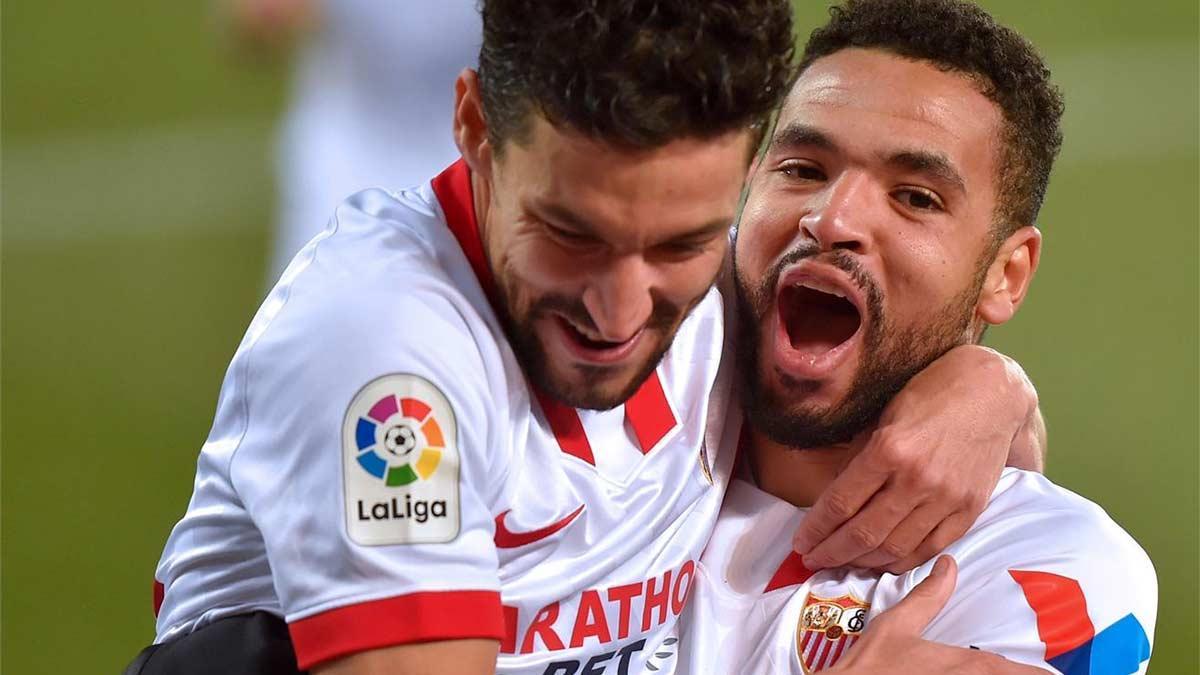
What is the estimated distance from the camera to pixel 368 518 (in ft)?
8.65

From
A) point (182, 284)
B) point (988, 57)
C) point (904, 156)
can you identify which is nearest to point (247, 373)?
point (904, 156)

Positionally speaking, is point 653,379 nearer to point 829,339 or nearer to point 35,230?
point 829,339

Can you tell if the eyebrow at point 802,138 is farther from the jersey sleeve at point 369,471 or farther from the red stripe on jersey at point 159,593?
the red stripe on jersey at point 159,593

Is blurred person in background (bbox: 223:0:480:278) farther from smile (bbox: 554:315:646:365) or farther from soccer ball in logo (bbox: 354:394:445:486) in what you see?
soccer ball in logo (bbox: 354:394:445:486)

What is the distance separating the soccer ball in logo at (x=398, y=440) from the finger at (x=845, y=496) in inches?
40.2

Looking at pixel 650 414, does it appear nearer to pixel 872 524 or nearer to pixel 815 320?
pixel 872 524

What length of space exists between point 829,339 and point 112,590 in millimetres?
3934

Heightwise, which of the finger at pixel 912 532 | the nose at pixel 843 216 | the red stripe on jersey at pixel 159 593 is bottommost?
the red stripe on jersey at pixel 159 593

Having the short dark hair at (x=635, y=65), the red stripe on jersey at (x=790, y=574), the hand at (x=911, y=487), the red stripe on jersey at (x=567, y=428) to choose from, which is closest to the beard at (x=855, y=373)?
the hand at (x=911, y=487)

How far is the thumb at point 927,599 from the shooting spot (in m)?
3.23

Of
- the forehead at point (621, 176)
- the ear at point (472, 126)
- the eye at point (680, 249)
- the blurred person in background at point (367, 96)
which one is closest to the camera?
the forehead at point (621, 176)

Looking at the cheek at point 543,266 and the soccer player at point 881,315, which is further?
the soccer player at point 881,315

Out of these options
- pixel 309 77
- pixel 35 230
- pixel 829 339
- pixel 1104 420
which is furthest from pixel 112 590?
pixel 1104 420

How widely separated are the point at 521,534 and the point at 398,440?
418 mm
